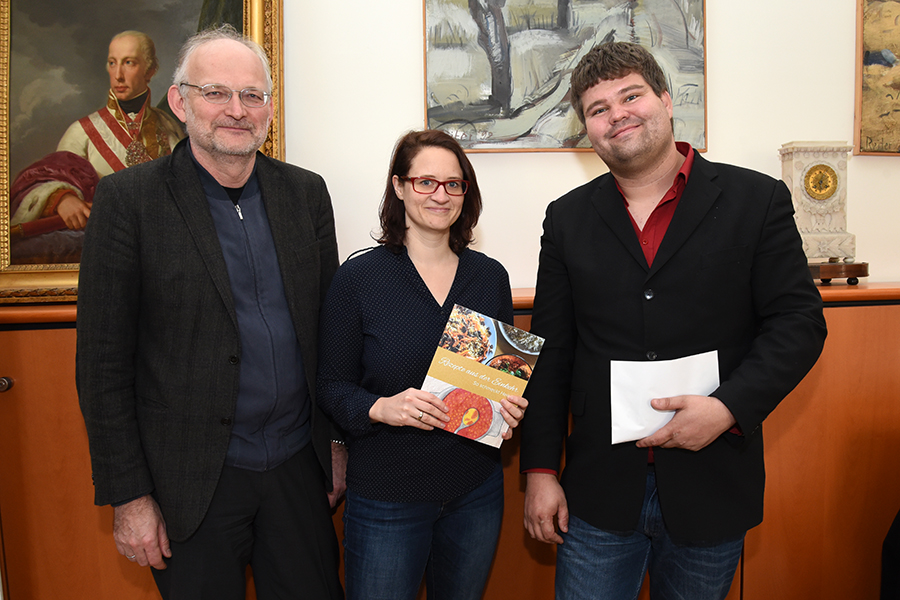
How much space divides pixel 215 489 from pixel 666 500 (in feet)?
4.06

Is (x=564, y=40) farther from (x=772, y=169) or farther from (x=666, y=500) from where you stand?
(x=666, y=500)

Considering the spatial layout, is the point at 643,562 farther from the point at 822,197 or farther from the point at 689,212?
the point at 822,197

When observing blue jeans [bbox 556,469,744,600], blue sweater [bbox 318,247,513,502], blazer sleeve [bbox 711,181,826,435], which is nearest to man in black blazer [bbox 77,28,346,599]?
blue sweater [bbox 318,247,513,502]

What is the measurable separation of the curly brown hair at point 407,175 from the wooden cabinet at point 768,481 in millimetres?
454

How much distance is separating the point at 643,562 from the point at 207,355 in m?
1.41

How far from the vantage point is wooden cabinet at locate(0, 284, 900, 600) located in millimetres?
1807

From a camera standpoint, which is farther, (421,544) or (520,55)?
(520,55)

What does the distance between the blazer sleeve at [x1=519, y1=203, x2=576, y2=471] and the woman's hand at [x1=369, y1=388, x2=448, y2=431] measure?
0.33 metres

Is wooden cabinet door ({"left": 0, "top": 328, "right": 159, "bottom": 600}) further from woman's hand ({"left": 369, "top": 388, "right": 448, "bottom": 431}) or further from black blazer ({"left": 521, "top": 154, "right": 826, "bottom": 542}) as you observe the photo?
black blazer ({"left": 521, "top": 154, "right": 826, "bottom": 542})

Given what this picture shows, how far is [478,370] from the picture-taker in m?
1.43

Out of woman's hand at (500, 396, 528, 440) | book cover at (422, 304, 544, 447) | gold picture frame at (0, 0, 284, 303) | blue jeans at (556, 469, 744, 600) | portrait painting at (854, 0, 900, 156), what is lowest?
blue jeans at (556, 469, 744, 600)

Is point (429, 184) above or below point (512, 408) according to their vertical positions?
above

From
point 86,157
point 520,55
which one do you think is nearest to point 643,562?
point 520,55

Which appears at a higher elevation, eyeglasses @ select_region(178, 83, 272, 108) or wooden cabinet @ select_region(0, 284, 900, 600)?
eyeglasses @ select_region(178, 83, 272, 108)
